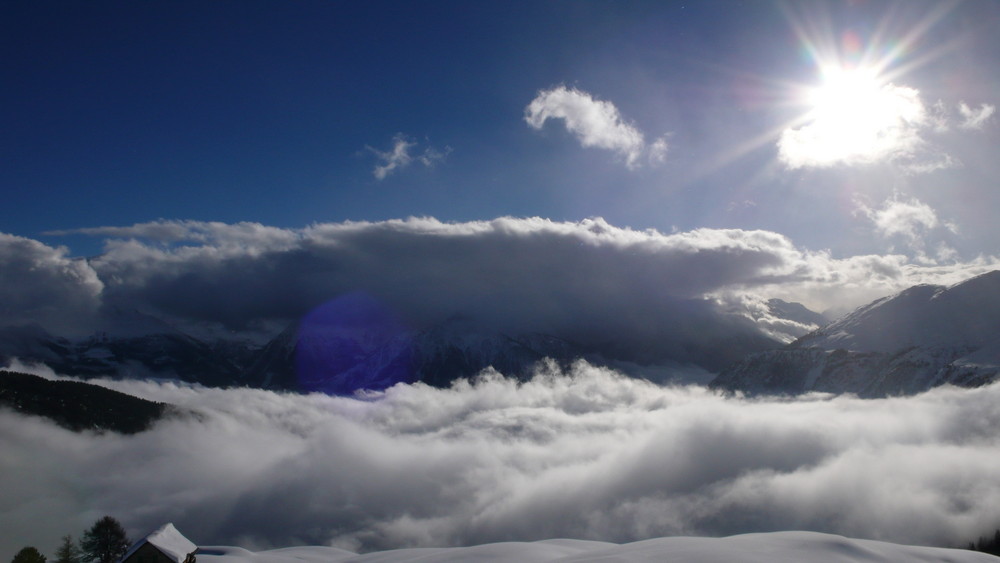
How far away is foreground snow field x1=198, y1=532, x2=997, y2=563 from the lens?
4738cm

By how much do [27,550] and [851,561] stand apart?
84595 millimetres

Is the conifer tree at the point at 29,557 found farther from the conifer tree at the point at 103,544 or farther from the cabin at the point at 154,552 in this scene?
the cabin at the point at 154,552

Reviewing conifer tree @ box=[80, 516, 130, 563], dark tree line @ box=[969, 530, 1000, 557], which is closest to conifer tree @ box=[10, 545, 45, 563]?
conifer tree @ box=[80, 516, 130, 563]

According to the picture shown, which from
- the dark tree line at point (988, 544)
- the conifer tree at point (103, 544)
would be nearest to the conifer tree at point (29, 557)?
the conifer tree at point (103, 544)

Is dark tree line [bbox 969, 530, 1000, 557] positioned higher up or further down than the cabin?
further down

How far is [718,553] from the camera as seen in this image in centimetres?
4712

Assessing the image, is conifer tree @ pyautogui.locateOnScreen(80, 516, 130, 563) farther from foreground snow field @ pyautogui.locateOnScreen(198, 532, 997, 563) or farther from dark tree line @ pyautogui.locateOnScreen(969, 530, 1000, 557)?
dark tree line @ pyautogui.locateOnScreen(969, 530, 1000, 557)

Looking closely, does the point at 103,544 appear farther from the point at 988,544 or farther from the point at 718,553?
the point at 988,544

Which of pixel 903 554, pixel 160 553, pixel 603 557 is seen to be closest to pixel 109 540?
pixel 160 553

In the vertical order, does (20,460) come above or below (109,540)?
above

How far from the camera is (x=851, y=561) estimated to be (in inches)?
1886

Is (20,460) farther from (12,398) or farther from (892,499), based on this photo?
(892,499)

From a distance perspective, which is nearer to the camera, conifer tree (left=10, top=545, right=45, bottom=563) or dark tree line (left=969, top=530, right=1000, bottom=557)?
conifer tree (left=10, top=545, right=45, bottom=563)

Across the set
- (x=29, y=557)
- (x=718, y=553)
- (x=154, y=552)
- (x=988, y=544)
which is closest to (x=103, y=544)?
(x=29, y=557)
